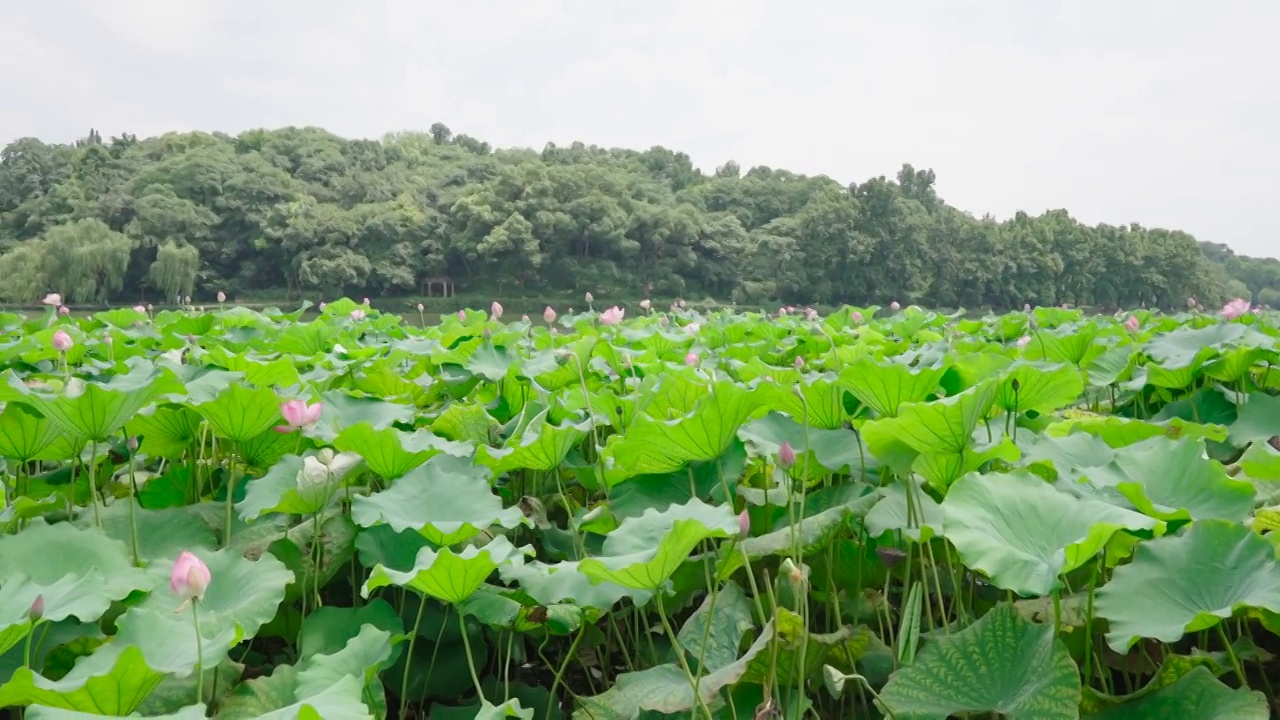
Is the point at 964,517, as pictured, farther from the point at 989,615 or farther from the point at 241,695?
the point at 241,695

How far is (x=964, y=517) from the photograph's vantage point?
762 millimetres

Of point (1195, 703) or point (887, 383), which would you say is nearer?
point (1195, 703)

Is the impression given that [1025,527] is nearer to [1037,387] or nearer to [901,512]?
[901,512]

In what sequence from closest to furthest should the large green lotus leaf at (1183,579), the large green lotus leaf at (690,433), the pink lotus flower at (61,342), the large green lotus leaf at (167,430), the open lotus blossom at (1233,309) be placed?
1. the large green lotus leaf at (1183,579)
2. the large green lotus leaf at (690,433)
3. the large green lotus leaf at (167,430)
4. the pink lotus flower at (61,342)
5. the open lotus blossom at (1233,309)

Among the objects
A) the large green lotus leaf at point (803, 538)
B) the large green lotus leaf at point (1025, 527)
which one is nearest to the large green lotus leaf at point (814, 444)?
the large green lotus leaf at point (803, 538)

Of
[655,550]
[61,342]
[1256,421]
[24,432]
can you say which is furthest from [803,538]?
[61,342]

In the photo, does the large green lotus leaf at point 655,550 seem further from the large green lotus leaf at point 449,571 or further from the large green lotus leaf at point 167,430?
the large green lotus leaf at point 167,430

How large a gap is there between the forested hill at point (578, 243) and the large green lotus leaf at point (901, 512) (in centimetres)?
3232

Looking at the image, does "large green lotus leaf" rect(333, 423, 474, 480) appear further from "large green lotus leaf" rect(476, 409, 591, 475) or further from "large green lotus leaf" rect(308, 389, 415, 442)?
"large green lotus leaf" rect(308, 389, 415, 442)

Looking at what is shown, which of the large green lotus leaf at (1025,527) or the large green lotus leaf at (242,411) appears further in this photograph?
the large green lotus leaf at (242,411)

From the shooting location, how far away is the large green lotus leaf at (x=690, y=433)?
0.95 meters

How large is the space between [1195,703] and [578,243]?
3612 centimetres

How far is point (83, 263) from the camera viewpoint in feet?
84.7

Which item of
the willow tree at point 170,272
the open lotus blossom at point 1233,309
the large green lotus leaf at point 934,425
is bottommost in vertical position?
the willow tree at point 170,272
